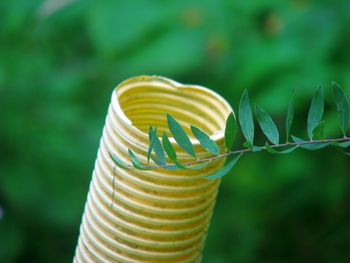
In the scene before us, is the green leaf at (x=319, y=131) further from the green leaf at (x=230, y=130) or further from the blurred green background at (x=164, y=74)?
the blurred green background at (x=164, y=74)

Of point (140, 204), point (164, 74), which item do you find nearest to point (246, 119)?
point (140, 204)

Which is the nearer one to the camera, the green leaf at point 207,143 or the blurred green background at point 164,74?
the green leaf at point 207,143

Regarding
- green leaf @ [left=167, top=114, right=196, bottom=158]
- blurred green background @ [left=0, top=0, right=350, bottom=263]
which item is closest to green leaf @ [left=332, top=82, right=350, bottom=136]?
green leaf @ [left=167, top=114, right=196, bottom=158]

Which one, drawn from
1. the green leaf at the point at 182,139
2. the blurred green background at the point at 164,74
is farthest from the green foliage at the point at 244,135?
the blurred green background at the point at 164,74

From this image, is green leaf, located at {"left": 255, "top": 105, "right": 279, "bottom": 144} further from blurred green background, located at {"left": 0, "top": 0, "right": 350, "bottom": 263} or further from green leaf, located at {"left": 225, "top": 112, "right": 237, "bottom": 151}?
blurred green background, located at {"left": 0, "top": 0, "right": 350, "bottom": 263}

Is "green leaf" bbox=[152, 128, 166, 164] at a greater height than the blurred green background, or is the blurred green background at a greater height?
the blurred green background

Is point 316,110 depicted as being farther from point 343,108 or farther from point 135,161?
point 135,161

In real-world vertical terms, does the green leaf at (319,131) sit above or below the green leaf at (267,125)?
below

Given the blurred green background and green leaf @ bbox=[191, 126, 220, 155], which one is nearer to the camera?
green leaf @ bbox=[191, 126, 220, 155]
